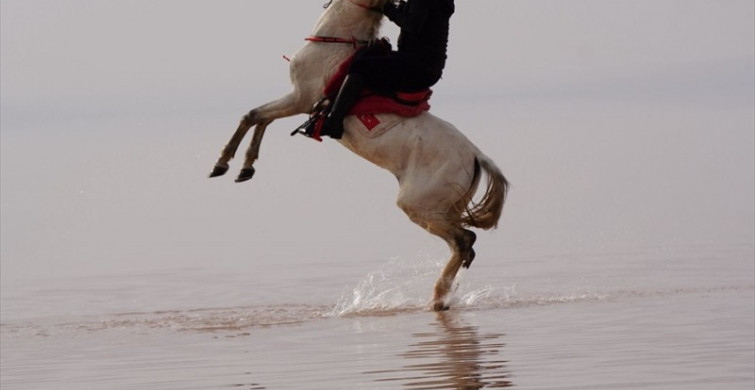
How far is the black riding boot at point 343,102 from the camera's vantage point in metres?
11.2

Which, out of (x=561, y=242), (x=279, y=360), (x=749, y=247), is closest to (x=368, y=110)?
(x=279, y=360)

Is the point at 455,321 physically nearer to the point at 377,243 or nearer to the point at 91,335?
the point at 91,335

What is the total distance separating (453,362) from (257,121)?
4.06 metres

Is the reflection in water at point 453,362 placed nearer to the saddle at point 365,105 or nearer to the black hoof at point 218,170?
the saddle at point 365,105

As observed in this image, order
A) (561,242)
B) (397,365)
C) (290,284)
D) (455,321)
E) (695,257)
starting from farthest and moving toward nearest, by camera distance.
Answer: (561,242) < (695,257) < (290,284) < (455,321) < (397,365)

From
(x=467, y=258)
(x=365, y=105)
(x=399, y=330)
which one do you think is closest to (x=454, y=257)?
(x=467, y=258)

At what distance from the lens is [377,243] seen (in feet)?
66.8

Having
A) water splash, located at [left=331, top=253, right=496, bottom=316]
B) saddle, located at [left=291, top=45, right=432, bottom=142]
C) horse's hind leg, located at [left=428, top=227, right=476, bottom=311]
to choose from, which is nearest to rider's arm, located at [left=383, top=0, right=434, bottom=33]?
saddle, located at [left=291, top=45, right=432, bottom=142]

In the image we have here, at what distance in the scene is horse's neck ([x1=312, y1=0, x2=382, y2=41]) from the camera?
11430 mm

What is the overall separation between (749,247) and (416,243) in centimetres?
439

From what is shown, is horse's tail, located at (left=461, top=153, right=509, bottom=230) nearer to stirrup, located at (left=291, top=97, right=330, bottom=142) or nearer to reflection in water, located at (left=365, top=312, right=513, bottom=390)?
stirrup, located at (left=291, top=97, right=330, bottom=142)

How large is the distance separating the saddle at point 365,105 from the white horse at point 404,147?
0.08 metres

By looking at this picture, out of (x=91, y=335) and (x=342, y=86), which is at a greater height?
(x=342, y=86)

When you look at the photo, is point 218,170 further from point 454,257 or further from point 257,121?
point 454,257
